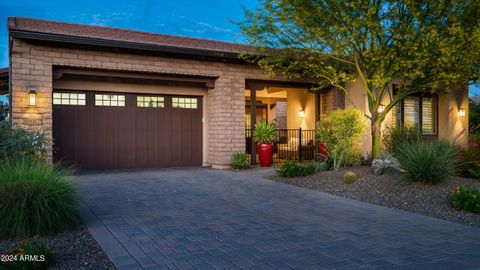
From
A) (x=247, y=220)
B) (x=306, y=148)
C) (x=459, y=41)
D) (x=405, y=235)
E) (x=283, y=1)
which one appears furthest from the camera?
(x=306, y=148)

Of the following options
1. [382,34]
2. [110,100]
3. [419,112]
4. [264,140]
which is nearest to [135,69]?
[110,100]

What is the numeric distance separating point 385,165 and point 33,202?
7269mm

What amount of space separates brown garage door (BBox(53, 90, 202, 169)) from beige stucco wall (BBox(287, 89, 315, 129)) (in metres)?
5.17

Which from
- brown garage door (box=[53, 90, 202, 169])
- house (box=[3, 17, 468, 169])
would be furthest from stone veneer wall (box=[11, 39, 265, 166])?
brown garage door (box=[53, 90, 202, 169])

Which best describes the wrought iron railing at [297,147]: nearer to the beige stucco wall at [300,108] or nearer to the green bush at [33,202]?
the beige stucco wall at [300,108]

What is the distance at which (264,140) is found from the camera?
1300cm

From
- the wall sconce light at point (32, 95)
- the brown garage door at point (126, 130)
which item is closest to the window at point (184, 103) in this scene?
the brown garage door at point (126, 130)

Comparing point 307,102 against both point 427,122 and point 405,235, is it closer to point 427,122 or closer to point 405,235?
point 427,122

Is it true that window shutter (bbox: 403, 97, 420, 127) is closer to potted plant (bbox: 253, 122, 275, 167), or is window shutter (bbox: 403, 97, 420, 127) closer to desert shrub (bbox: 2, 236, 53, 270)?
potted plant (bbox: 253, 122, 275, 167)

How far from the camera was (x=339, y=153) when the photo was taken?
10.6 meters

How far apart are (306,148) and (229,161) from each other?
3.96 meters

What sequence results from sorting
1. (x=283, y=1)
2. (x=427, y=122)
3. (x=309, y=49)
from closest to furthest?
(x=283, y=1) → (x=309, y=49) → (x=427, y=122)

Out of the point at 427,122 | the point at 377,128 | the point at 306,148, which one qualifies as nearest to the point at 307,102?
the point at 306,148

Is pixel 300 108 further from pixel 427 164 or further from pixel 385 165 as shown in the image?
pixel 427 164
